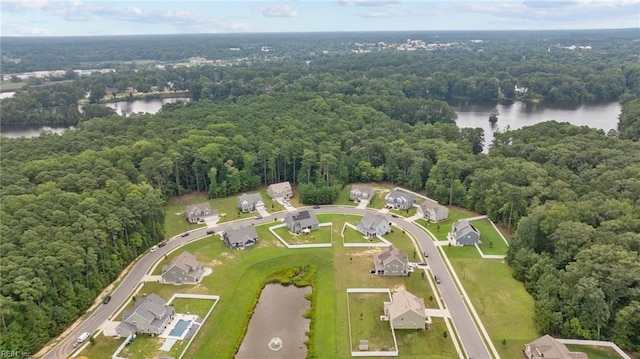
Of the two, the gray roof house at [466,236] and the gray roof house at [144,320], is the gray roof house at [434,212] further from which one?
the gray roof house at [144,320]

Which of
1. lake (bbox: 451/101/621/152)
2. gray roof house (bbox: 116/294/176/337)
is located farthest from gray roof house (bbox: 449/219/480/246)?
lake (bbox: 451/101/621/152)

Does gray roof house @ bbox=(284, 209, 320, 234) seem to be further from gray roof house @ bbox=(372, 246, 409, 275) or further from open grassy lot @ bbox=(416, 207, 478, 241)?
open grassy lot @ bbox=(416, 207, 478, 241)

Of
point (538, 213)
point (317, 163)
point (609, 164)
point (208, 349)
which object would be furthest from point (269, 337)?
point (609, 164)

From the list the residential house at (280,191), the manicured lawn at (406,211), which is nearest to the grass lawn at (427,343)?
the manicured lawn at (406,211)

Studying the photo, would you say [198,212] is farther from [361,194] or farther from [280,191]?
[361,194]

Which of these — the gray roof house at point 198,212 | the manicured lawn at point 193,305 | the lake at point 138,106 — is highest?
the lake at point 138,106
